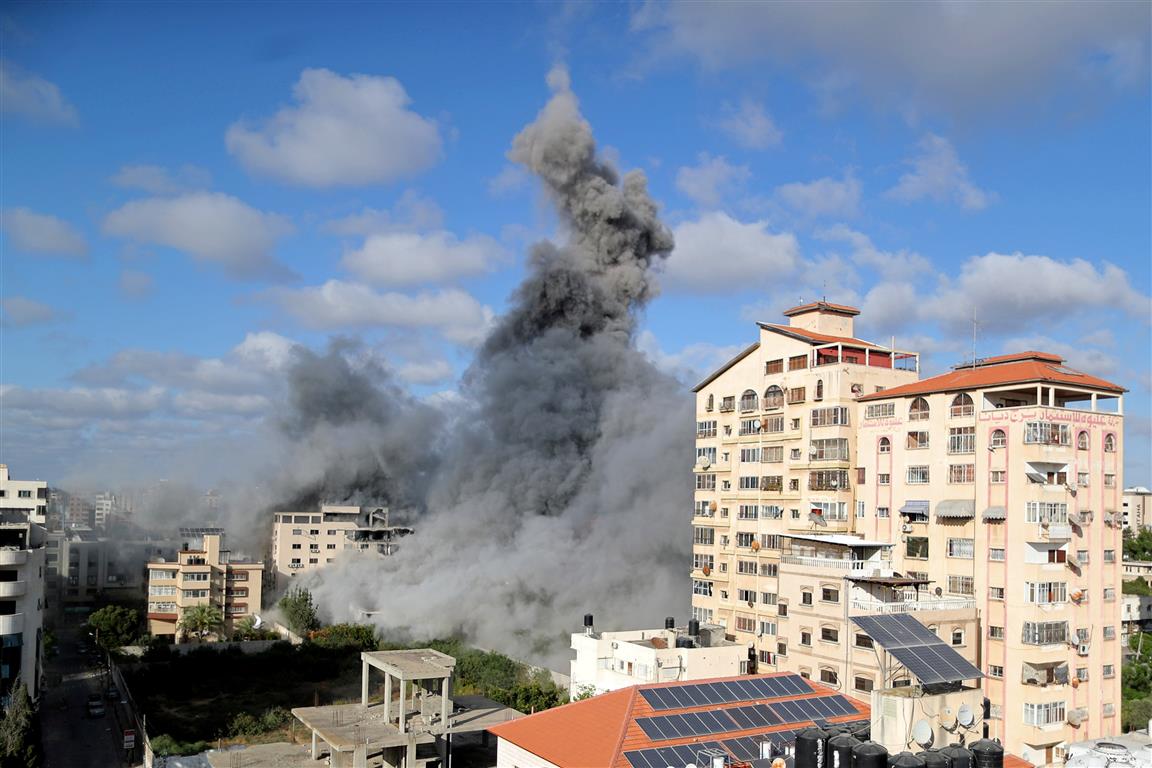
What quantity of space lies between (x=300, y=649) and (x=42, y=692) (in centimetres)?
1346

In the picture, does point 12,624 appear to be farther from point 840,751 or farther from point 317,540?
point 317,540

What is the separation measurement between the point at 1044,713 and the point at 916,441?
10445 mm

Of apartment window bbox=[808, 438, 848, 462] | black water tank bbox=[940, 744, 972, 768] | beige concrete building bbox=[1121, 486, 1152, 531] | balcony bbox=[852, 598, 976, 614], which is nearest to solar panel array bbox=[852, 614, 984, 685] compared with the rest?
black water tank bbox=[940, 744, 972, 768]

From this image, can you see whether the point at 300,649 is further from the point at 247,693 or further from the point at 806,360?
the point at 806,360

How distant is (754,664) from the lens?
135 ft

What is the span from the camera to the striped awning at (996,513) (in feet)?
112

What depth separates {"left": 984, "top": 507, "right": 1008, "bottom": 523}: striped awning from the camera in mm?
34188

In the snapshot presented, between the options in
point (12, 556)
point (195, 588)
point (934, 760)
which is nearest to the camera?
A: point (934, 760)

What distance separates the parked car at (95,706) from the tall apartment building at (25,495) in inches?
1225

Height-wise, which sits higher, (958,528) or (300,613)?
(958,528)

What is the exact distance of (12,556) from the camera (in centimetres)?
3831

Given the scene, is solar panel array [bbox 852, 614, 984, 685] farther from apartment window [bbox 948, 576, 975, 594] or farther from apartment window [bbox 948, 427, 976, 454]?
apartment window [bbox 948, 427, 976, 454]

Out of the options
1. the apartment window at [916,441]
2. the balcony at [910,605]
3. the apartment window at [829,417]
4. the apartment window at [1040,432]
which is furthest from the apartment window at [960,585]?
the apartment window at [829,417]

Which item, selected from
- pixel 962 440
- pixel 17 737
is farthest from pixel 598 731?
pixel 17 737
